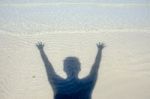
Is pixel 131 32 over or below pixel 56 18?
below

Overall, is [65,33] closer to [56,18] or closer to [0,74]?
[56,18]

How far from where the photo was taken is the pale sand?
24.4 feet

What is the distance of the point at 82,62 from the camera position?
917cm

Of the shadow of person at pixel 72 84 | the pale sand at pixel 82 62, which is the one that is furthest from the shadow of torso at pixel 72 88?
the pale sand at pixel 82 62

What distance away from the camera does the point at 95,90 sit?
24.4 feet

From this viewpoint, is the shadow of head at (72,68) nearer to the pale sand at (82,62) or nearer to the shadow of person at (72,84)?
the shadow of person at (72,84)

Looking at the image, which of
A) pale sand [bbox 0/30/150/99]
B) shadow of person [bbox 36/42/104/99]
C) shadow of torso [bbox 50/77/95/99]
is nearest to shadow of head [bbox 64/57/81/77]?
shadow of person [bbox 36/42/104/99]

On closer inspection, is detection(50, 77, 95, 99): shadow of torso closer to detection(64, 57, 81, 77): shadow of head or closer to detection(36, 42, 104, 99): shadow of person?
detection(36, 42, 104, 99): shadow of person

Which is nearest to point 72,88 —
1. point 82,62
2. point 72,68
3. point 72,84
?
point 72,84

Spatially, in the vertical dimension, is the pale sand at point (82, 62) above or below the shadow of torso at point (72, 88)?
above

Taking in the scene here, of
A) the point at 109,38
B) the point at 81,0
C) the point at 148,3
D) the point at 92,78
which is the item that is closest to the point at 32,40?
the point at 109,38

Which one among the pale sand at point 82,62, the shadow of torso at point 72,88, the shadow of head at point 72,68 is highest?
the pale sand at point 82,62

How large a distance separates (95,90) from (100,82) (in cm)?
48

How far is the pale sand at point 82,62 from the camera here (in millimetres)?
7443
